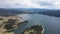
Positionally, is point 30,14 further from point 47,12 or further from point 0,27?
point 0,27

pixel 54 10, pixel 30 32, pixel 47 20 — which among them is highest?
pixel 54 10

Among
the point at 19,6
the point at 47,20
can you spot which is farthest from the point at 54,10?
the point at 19,6

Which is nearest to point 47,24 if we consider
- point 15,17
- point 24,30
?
point 24,30

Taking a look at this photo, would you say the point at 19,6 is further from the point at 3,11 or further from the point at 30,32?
the point at 30,32

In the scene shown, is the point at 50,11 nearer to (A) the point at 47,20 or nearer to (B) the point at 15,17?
(A) the point at 47,20

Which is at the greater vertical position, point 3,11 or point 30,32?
point 3,11

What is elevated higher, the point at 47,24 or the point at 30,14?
the point at 30,14

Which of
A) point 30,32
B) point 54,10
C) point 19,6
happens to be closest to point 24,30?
point 30,32
